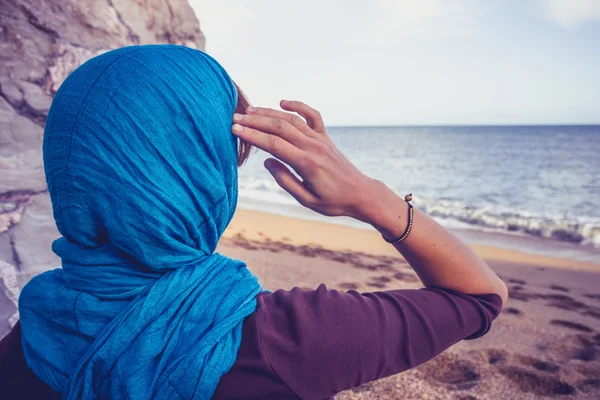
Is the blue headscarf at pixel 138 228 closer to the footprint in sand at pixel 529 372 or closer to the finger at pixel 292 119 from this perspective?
the finger at pixel 292 119

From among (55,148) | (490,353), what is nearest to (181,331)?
(55,148)

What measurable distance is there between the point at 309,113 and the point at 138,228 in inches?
19.7

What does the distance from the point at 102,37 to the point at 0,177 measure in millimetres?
1622

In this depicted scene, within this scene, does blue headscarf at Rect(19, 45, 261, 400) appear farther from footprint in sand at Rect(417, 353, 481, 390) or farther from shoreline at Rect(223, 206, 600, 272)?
Answer: shoreline at Rect(223, 206, 600, 272)

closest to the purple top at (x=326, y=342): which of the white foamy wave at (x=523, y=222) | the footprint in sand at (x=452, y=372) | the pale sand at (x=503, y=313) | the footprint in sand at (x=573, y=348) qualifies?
the pale sand at (x=503, y=313)

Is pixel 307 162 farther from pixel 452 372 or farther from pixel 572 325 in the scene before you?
pixel 572 325

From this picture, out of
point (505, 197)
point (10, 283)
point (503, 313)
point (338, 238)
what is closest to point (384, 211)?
point (10, 283)

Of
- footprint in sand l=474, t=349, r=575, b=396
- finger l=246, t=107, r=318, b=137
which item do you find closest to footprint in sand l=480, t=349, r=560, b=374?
footprint in sand l=474, t=349, r=575, b=396

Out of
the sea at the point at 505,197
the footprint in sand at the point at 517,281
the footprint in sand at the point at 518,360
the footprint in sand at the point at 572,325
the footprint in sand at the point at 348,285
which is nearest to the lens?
the footprint in sand at the point at 518,360

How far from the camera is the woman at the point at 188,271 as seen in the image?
0.86 m

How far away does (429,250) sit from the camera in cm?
112

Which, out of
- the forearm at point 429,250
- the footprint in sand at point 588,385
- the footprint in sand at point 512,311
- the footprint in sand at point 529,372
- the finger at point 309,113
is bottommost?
the footprint in sand at point 512,311

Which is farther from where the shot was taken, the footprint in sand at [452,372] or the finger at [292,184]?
the footprint in sand at [452,372]

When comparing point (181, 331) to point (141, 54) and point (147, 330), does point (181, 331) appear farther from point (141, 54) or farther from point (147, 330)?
point (141, 54)
